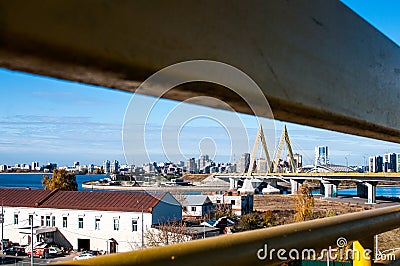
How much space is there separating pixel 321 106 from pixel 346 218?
1.64 feet

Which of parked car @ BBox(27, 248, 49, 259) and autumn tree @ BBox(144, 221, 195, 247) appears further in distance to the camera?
parked car @ BBox(27, 248, 49, 259)

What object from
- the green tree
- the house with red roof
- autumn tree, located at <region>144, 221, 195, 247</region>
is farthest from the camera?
the green tree

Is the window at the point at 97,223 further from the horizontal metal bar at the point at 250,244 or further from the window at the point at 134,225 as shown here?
the horizontal metal bar at the point at 250,244

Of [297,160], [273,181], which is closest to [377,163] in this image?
[297,160]

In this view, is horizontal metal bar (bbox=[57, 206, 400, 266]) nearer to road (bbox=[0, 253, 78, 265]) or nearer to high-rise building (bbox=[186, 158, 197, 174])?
high-rise building (bbox=[186, 158, 197, 174])

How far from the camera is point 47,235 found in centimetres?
1494

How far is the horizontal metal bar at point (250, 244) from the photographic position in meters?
0.45

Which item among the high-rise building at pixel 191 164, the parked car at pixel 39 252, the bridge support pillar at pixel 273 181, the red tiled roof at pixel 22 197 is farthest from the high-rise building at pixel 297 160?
the high-rise building at pixel 191 164

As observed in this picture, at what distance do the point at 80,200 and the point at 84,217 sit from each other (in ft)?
2.23

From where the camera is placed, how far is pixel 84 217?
47.1ft

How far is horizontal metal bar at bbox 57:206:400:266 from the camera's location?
448 millimetres

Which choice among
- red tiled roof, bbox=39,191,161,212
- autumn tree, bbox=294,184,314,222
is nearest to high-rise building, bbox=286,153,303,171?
autumn tree, bbox=294,184,314,222

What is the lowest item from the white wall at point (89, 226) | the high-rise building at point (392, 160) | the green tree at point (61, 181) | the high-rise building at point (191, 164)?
the white wall at point (89, 226)

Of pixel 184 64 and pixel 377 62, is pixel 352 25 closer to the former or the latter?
pixel 377 62
